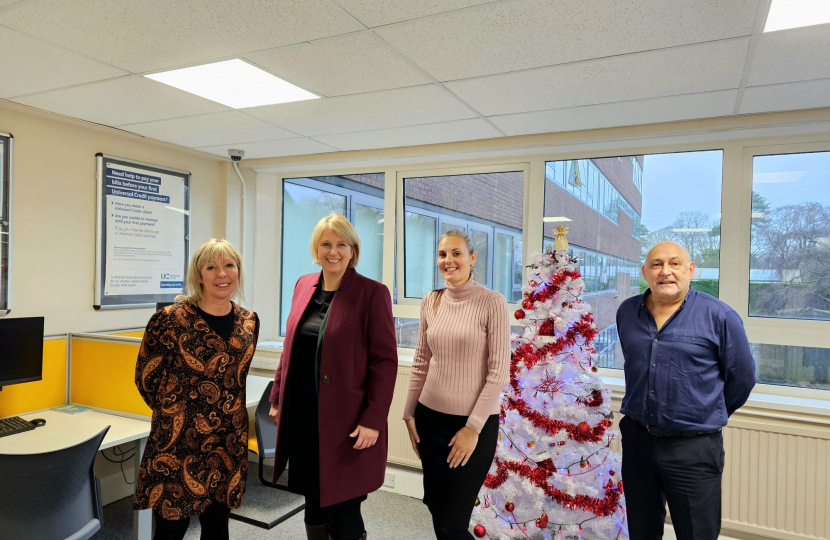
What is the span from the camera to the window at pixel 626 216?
3129 millimetres

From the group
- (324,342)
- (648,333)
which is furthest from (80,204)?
(648,333)

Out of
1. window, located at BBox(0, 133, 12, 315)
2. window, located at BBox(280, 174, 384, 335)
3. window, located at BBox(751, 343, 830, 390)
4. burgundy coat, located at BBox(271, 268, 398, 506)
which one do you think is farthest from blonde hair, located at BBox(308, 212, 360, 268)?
window, located at BBox(751, 343, 830, 390)

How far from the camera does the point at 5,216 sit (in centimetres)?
285

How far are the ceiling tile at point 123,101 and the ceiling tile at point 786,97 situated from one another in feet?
8.51

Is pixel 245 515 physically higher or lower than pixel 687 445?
lower

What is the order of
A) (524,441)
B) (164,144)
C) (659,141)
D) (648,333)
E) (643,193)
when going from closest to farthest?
(648,333) → (524,441) → (659,141) → (643,193) → (164,144)

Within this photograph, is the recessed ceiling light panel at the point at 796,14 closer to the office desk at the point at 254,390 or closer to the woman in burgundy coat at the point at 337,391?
the woman in burgundy coat at the point at 337,391

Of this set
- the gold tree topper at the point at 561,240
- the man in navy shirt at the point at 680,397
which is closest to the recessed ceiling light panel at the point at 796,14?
the man in navy shirt at the point at 680,397

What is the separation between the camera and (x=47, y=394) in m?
3.00

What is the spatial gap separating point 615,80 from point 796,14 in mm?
687

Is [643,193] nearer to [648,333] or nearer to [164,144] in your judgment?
[648,333]

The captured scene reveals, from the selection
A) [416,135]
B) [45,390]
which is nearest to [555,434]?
[416,135]

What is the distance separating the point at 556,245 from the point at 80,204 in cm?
290

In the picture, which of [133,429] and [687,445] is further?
[133,429]
